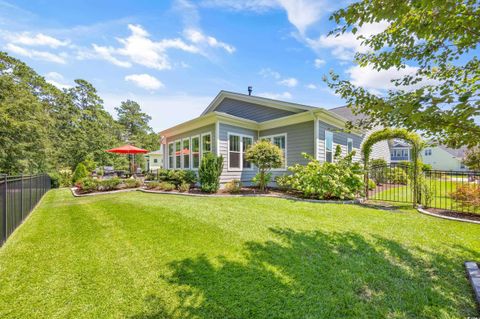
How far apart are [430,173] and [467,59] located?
5.00 m

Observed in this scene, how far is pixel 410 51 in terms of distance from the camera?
2.86 meters

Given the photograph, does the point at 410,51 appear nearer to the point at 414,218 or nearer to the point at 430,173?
the point at 414,218

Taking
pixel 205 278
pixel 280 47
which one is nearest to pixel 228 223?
pixel 205 278

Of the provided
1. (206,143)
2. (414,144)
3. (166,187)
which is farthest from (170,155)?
(414,144)

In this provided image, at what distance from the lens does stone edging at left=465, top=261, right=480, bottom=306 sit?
2287mm

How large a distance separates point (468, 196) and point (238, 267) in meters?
6.99

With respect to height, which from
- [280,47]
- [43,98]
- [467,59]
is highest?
[43,98]

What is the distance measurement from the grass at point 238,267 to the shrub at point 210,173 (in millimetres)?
3819

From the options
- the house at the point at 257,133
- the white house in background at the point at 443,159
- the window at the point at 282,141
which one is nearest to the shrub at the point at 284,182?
the house at the point at 257,133

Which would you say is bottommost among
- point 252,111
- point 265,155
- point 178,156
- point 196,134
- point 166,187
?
point 166,187

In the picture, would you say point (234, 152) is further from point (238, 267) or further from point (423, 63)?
point (423, 63)

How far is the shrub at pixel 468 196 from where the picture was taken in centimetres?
559

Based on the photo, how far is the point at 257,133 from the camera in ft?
38.7

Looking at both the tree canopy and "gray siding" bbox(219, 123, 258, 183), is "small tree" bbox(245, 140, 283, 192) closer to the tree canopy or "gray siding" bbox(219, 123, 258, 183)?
"gray siding" bbox(219, 123, 258, 183)
